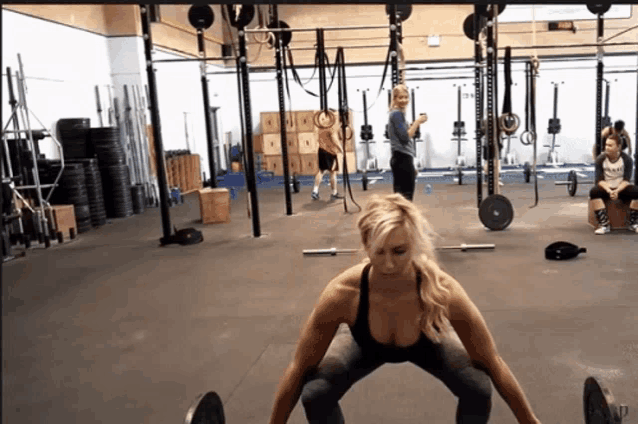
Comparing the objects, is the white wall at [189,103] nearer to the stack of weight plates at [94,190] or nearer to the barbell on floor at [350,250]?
the stack of weight plates at [94,190]

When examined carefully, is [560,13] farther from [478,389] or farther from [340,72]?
[478,389]

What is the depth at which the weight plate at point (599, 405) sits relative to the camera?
55.4 inches

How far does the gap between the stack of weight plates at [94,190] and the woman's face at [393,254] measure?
234 inches

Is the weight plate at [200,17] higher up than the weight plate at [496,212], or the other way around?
the weight plate at [200,17]

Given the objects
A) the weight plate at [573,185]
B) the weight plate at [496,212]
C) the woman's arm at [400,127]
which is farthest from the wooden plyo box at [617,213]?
the weight plate at [573,185]

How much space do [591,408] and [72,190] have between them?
5.87 metres

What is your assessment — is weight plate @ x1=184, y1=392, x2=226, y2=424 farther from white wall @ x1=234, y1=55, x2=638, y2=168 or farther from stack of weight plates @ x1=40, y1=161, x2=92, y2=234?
white wall @ x1=234, y1=55, x2=638, y2=168

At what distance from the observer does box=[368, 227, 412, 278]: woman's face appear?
1.31 m

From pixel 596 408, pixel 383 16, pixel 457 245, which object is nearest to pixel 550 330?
pixel 596 408

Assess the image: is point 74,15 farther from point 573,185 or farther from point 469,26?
point 573,185

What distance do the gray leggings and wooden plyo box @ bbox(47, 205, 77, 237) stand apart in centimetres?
510

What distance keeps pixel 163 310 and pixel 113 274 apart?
3.85 ft

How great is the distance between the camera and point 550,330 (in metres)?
2.76

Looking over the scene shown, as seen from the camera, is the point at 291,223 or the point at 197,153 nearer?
the point at 291,223
